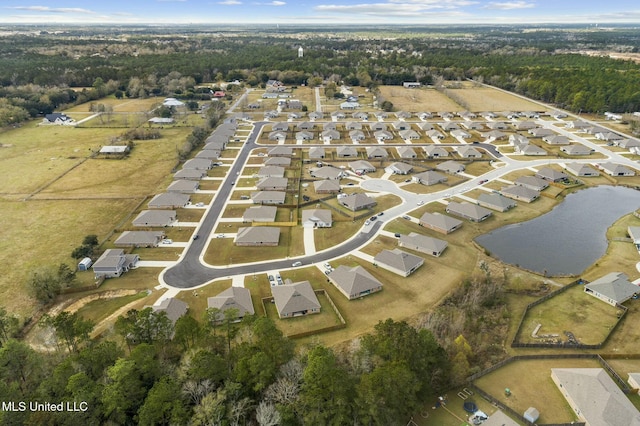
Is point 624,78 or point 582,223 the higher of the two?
point 624,78

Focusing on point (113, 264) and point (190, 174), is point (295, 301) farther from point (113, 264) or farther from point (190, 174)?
point (190, 174)

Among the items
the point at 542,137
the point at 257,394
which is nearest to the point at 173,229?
the point at 257,394

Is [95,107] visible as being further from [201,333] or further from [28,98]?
[201,333]

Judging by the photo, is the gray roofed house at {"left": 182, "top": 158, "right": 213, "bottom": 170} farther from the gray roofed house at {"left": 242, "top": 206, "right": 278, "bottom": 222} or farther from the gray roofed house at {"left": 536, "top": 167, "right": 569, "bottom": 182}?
the gray roofed house at {"left": 536, "top": 167, "right": 569, "bottom": 182}

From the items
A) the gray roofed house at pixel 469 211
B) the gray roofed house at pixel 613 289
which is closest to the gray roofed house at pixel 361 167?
the gray roofed house at pixel 469 211

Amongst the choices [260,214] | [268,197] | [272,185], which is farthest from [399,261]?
[272,185]

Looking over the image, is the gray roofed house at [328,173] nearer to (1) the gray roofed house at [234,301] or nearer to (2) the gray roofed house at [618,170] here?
(1) the gray roofed house at [234,301]
